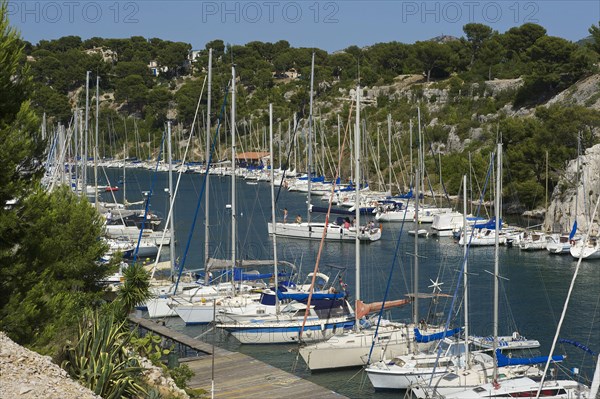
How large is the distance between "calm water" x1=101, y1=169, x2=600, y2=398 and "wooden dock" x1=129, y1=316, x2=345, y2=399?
3137 mm

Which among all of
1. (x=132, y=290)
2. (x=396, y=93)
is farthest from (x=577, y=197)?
(x=396, y=93)

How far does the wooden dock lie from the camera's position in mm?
20703

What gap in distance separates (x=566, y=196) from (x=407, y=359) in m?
32.9

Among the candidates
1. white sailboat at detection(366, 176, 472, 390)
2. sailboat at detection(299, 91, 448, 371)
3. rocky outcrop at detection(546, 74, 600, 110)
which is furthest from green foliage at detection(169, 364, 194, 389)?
rocky outcrop at detection(546, 74, 600, 110)

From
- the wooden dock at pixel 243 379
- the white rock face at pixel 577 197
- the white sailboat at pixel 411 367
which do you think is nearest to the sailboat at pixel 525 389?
the white sailboat at pixel 411 367

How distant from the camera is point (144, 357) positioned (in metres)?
19.0

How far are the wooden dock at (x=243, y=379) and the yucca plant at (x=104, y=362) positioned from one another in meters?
4.16

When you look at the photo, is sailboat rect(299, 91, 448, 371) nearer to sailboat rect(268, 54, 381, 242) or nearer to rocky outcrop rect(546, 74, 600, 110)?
sailboat rect(268, 54, 381, 242)

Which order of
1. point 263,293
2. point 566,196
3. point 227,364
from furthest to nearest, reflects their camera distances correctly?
1. point 566,196
2. point 263,293
3. point 227,364

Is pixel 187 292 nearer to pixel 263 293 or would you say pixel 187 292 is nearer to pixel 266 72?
pixel 263 293

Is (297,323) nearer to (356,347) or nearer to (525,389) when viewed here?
(356,347)

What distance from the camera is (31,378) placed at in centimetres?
1334

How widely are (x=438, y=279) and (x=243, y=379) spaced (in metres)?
18.8

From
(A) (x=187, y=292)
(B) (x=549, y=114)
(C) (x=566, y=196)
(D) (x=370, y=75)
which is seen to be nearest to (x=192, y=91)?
(D) (x=370, y=75)
